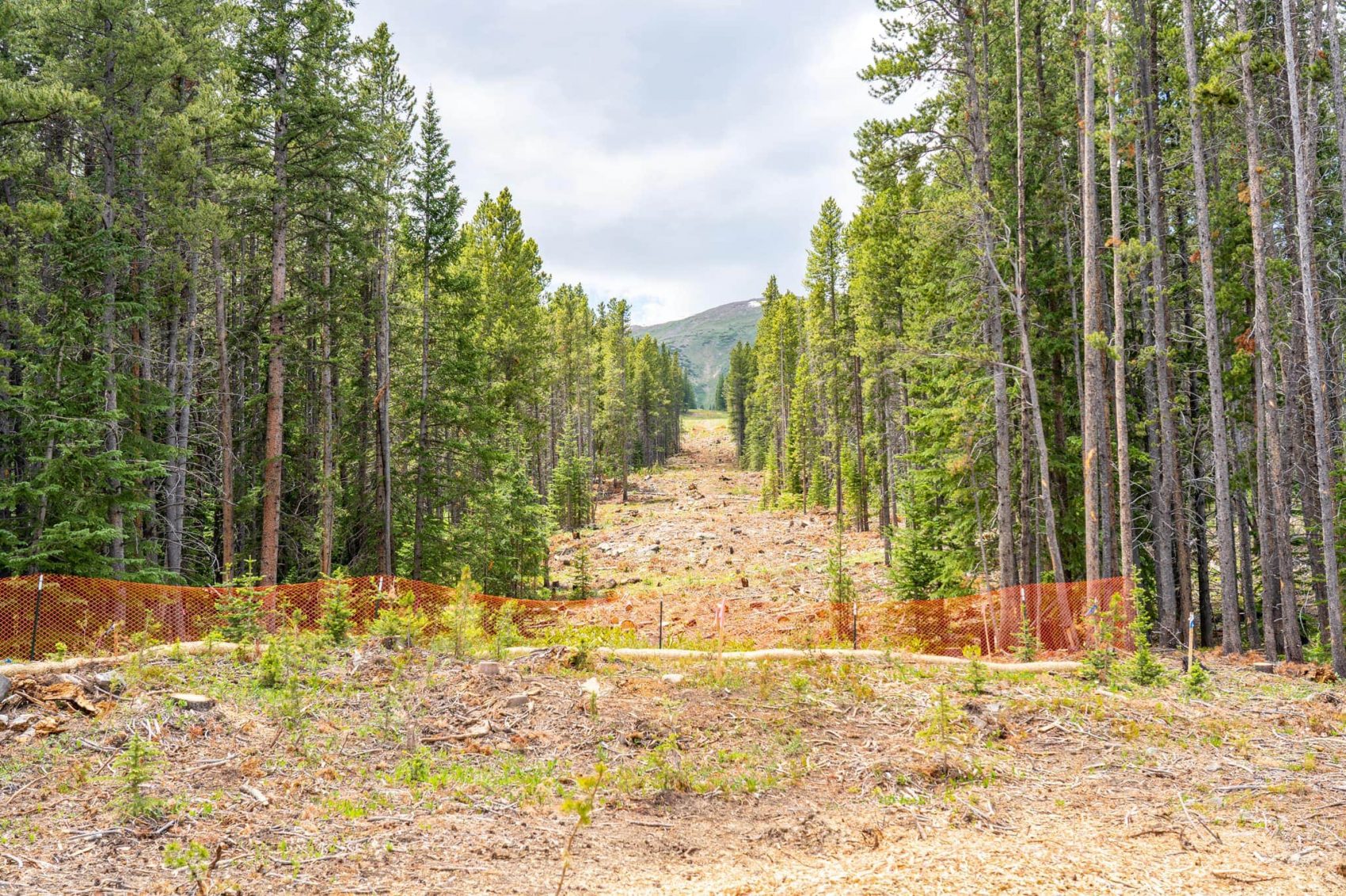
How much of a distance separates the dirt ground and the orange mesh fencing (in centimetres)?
168

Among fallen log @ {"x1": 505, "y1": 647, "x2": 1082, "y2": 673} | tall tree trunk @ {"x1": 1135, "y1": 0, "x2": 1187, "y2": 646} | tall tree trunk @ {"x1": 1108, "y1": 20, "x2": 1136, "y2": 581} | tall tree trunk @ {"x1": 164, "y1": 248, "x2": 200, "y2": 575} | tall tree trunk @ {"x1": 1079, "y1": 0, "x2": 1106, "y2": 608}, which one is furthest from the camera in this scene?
tall tree trunk @ {"x1": 1135, "y1": 0, "x2": 1187, "y2": 646}

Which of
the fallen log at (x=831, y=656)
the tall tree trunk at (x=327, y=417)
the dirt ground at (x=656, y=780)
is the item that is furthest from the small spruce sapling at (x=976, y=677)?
the tall tree trunk at (x=327, y=417)

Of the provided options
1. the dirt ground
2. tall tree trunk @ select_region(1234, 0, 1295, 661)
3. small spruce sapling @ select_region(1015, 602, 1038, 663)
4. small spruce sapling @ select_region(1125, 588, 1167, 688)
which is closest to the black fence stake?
the dirt ground

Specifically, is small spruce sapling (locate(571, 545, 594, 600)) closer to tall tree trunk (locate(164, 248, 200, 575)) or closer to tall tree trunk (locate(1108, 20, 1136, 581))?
tall tree trunk (locate(164, 248, 200, 575))

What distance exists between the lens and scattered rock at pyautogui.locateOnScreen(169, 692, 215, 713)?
25.8ft

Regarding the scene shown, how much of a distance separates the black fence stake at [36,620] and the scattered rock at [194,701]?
3066 millimetres

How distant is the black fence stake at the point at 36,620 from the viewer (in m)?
9.41

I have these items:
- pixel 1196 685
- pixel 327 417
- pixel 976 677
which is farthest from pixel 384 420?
pixel 1196 685

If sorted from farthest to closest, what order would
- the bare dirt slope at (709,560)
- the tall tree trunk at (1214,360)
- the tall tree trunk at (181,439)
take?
the bare dirt slope at (709,560) → the tall tree trunk at (181,439) → the tall tree trunk at (1214,360)

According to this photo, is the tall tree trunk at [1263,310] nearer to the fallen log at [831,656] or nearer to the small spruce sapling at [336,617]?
the fallen log at [831,656]

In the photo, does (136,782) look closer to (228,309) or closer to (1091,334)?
(1091,334)

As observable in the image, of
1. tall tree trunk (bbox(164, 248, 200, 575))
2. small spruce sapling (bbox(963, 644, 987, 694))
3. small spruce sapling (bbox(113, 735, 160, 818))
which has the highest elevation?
tall tree trunk (bbox(164, 248, 200, 575))

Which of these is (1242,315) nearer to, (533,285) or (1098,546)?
(1098,546)

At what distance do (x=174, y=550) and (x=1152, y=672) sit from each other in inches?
720
